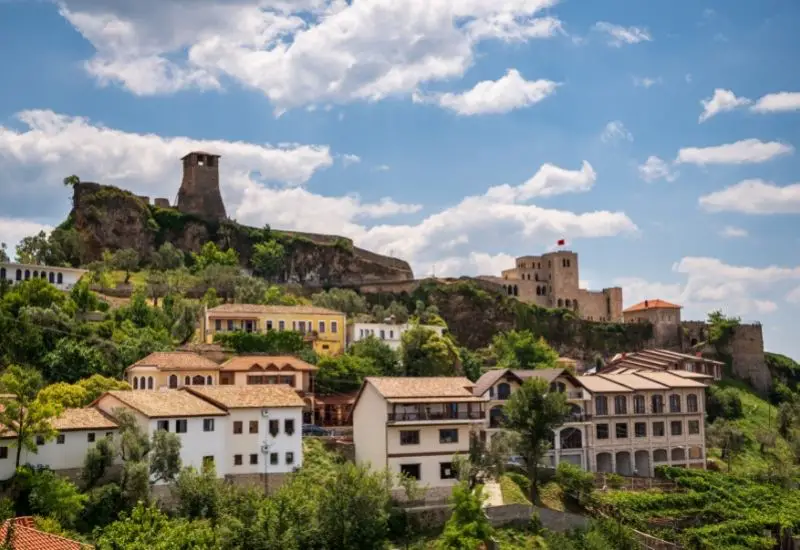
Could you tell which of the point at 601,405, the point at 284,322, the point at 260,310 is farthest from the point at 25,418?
the point at 601,405

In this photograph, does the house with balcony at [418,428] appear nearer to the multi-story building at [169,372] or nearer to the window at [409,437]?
the window at [409,437]

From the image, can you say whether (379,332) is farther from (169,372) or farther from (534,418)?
(534,418)

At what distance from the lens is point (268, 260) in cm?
11475

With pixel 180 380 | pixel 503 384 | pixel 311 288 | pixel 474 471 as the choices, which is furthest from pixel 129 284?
pixel 474 471

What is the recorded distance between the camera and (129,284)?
314ft

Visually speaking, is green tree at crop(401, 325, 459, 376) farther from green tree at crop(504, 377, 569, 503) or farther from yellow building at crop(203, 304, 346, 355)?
green tree at crop(504, 377, 569, 503)

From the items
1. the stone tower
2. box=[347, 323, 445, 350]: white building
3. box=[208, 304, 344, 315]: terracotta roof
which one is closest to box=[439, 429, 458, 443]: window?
box=[347, 323, 445, 350]: white building

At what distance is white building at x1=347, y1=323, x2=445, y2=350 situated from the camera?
82.4 m

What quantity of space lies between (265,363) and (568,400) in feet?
70.2

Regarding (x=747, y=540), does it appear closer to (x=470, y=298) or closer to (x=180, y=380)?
(x=180, y=380)

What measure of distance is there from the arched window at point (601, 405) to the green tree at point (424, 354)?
12.9 meters

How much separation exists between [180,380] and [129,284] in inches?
1422

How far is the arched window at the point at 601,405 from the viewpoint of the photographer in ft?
218

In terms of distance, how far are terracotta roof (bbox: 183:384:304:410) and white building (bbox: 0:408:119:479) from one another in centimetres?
609
